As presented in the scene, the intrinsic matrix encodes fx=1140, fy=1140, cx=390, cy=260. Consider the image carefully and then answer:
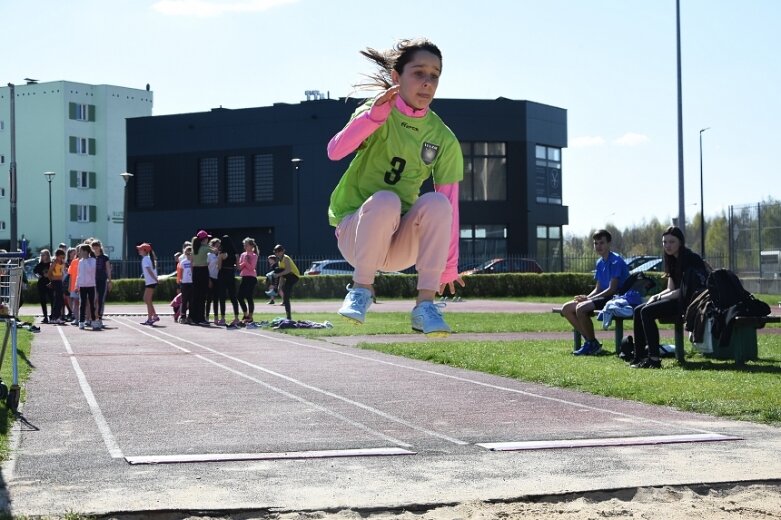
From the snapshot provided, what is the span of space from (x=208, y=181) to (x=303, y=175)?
661 cm

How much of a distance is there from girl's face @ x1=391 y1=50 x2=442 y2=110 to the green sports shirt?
0.15m

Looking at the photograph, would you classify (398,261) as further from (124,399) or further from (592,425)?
(124,399)

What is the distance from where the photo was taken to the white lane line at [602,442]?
329 inches

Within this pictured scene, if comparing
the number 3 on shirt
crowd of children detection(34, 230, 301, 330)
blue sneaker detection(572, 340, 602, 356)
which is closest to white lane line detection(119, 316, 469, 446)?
the number 3 on shirt

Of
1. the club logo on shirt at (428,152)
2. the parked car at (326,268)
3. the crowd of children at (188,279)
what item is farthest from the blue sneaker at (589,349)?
the parked car at (326,268)

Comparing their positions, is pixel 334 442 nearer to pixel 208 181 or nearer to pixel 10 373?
pixel 10 373

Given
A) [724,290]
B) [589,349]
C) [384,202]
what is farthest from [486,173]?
[384,202]

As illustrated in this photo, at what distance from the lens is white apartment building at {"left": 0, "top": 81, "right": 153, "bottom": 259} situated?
84812 millimetres

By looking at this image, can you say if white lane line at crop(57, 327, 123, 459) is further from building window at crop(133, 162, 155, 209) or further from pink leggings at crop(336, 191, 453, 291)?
building window at crop(133, 162, 155, 209)

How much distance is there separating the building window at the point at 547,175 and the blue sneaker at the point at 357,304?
55820 mm

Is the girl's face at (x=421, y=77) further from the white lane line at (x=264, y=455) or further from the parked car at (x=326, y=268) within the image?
the parked car at (x=326, y=268)

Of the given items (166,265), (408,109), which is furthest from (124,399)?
(166,265)

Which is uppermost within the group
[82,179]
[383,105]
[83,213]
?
[82,179]

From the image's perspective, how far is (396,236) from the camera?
5.95 metres
